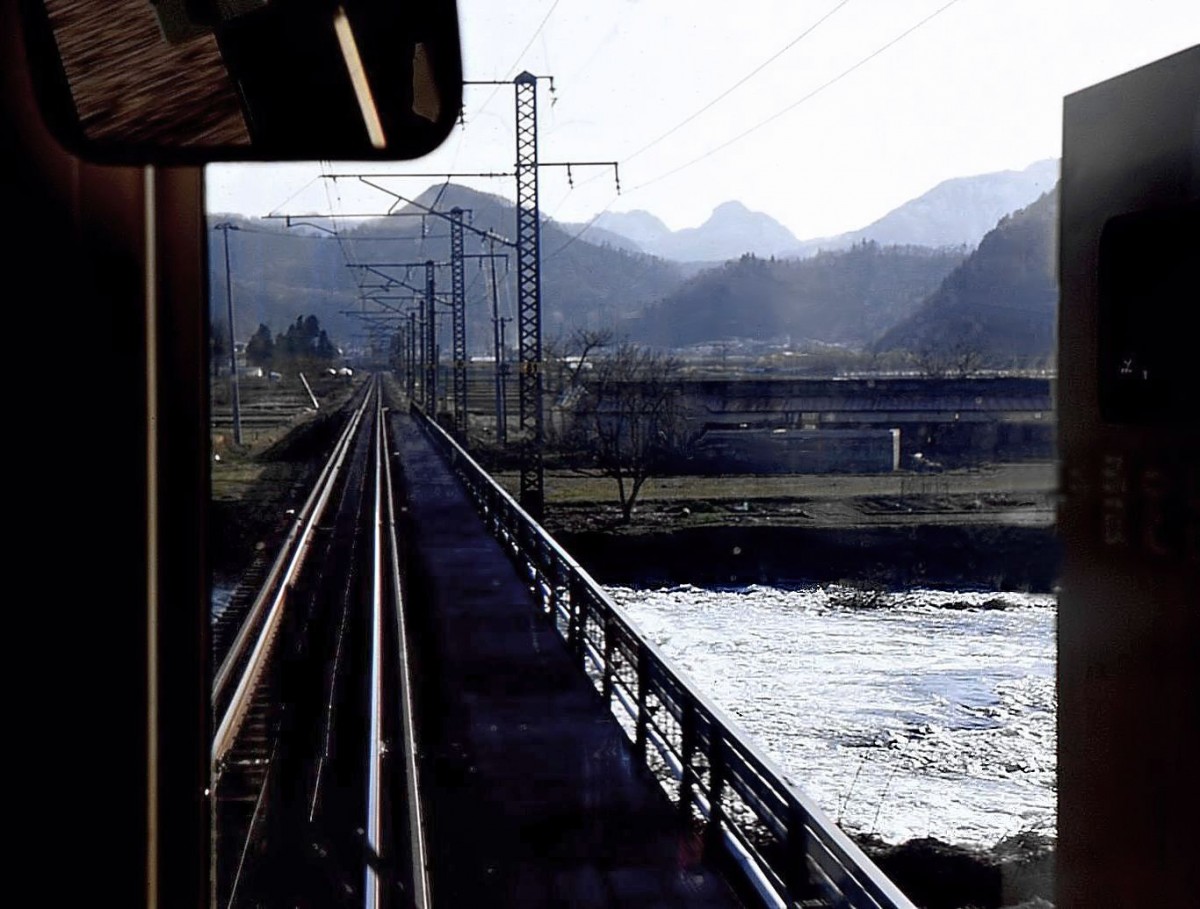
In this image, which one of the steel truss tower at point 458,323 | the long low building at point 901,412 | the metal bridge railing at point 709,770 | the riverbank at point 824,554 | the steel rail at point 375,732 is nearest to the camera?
the metal bridge railing at point 709,770

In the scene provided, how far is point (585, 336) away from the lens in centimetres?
803

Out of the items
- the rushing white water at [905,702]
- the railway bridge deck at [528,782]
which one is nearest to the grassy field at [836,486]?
the rushing white water at [905,702]

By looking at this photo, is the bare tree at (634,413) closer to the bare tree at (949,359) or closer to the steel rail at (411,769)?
the steel rail at (411,769)

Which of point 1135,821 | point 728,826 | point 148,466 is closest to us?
point 148,466

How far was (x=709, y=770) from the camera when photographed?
Answer: 4.52 meters

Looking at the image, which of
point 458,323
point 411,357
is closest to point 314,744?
point 458,323

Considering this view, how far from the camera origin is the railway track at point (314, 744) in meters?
3.84

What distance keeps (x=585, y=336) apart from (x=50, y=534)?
705cm

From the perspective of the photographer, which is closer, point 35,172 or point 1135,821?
point 35,172

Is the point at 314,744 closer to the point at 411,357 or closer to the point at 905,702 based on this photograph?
the point at 905,702

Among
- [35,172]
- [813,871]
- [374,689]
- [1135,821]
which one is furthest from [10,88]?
[374,689]

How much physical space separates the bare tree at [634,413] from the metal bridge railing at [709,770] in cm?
68

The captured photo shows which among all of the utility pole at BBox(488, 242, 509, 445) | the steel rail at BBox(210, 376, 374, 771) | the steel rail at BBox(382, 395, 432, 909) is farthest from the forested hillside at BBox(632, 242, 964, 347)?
the utility pole at BBox(488, 242, 509, 445)

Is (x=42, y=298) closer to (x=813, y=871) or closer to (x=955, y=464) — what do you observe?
(x=813, y=871)
